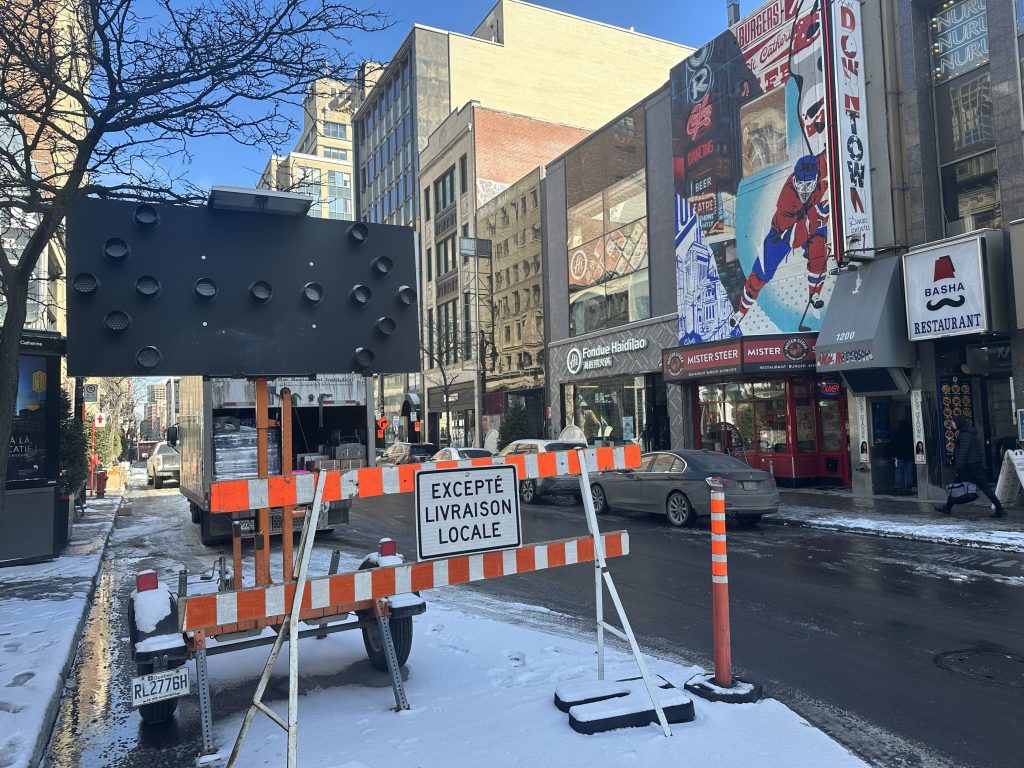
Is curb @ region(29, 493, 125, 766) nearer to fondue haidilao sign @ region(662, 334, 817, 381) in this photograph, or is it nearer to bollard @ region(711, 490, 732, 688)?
bollard @ region(711, 490, 732, 688)

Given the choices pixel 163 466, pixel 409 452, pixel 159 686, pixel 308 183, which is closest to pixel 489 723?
pixel 159 686

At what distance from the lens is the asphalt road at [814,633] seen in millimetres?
4504

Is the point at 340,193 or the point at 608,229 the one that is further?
the point at 340,193

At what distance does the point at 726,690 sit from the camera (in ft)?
15.6

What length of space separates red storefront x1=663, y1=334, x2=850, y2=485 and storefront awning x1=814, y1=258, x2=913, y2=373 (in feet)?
3.95

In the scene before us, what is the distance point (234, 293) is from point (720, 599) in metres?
3.80

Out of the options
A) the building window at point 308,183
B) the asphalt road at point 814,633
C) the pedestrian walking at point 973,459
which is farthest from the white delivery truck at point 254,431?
the pedestrian walking at point 973,459

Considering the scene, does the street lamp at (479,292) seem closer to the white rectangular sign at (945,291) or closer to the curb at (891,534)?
the white rectangular sign at (945,291)

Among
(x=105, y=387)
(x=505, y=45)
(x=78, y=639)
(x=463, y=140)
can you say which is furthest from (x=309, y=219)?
(x=505, y=45)

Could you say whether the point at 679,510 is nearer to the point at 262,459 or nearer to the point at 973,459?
the point at 973,459

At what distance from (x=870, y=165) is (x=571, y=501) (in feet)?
35.5

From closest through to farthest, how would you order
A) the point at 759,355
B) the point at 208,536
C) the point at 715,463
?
the point at 208,536 → the point at 715,463 → the point at 759,355

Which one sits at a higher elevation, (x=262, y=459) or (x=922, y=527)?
(x=262, y=459)

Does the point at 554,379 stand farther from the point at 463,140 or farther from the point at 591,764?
the point at 591,764
